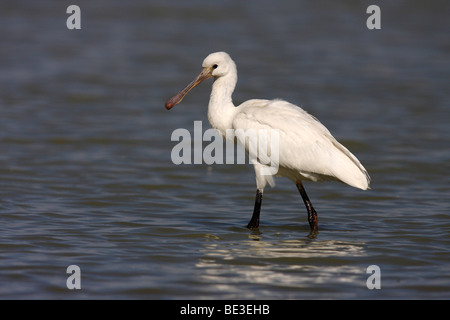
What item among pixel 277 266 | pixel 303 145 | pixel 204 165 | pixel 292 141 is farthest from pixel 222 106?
pixel 204 165

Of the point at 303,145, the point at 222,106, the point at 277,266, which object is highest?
the point at 222,106

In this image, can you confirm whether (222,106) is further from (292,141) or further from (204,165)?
(204,165)

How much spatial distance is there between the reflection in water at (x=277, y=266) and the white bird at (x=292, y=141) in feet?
2.74

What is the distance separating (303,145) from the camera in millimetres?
10414

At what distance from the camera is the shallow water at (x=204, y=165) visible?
351 inches

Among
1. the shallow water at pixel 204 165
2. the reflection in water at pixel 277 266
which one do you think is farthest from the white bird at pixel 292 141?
the reflection in water at pixel 277 266

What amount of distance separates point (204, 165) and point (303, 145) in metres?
4.67

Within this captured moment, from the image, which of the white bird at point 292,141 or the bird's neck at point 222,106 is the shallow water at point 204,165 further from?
the bird's neck at point 222,106

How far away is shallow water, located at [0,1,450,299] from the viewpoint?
29.3 feet

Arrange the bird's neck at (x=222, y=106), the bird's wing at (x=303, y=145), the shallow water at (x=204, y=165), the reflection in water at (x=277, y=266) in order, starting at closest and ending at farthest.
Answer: the reflection in water at (x=277, y=266) → the shallow water at (x=204, y=165) → the bird's wing at (x=303, y=145) → the bird's neck at (x=222, y=106)

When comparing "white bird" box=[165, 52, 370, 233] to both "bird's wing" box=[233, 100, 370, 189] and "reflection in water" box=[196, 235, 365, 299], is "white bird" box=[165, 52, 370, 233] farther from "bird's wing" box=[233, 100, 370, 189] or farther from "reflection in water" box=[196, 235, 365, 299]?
"reflection in water" box=[196, 235, 365, 299]

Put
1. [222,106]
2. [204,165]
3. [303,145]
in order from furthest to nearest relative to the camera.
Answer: [204,165] < [222,106] < [303,145]

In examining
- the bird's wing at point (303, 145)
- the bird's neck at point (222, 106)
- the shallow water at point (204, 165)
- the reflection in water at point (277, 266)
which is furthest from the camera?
the bird's neck at point (222, 106)

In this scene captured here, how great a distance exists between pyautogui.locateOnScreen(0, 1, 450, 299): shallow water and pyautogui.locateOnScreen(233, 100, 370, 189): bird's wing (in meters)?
0.79
